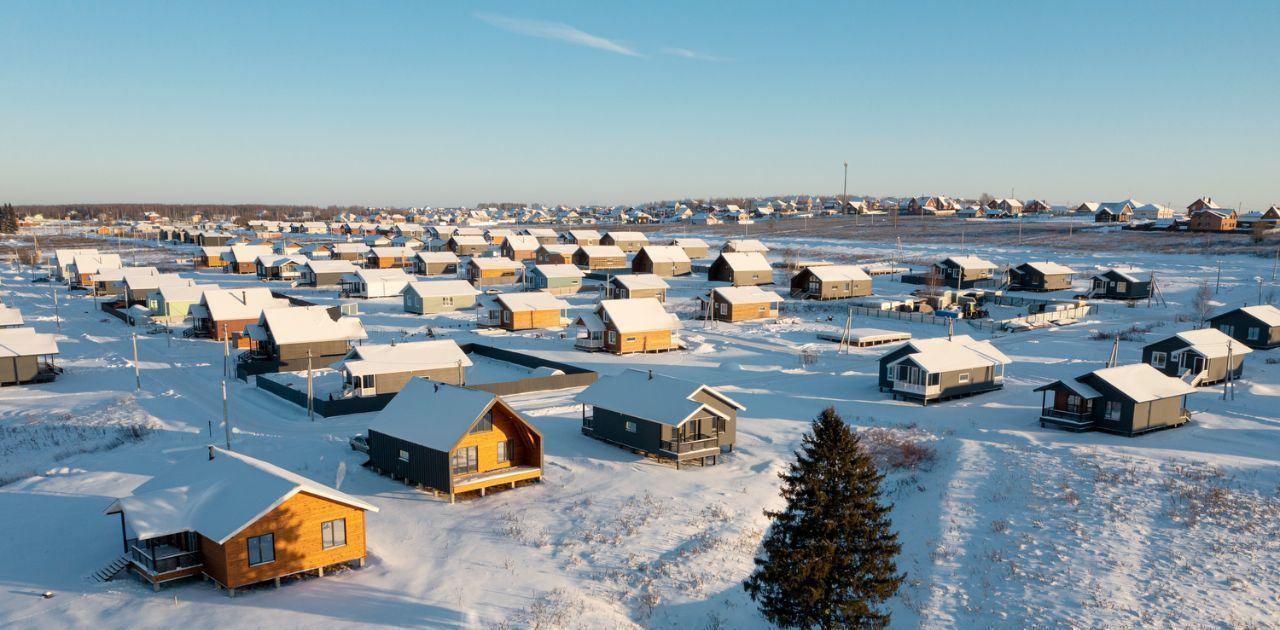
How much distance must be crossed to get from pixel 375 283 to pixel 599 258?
33110 mm

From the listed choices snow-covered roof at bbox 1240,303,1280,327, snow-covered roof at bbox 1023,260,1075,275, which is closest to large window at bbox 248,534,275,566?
snow-covered roof at bbox 1240,303,1280,327

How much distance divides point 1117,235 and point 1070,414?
10640cm

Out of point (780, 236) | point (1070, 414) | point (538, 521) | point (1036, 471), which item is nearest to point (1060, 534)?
point (1036, 471)

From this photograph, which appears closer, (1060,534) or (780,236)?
(1060,534)

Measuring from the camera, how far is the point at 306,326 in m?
49.8

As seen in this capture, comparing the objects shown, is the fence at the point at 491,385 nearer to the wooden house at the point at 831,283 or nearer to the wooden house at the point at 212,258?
the wooden house at the point at 831,283

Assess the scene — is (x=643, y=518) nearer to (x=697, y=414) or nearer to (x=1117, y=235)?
(x=697, y=414)

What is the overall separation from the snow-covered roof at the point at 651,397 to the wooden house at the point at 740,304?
3127 centimetres

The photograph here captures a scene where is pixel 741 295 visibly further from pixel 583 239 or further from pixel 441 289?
pixel 583 239

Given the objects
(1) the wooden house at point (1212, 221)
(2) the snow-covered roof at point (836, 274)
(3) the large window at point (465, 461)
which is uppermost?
(1) the wooden house at point (1212, 221)

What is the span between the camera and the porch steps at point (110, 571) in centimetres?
2020

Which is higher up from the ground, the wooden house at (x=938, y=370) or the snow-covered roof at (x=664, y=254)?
the snow-covered roof at (x=664, y=254)

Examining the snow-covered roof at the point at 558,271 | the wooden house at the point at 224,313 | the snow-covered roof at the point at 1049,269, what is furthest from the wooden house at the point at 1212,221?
the wooden house at the point at 224,313

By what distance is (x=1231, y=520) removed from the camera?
82.8 feet
